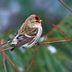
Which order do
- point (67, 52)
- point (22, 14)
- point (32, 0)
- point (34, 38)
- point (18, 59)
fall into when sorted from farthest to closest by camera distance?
point (32, 0), point (22, 14), point (67, 52), point (18, 59), point (34, 38)

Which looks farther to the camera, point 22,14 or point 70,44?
point 22,14

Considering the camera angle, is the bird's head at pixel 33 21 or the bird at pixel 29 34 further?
the bird's head at pixel 33 21

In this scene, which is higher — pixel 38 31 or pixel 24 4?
pixel 38 31

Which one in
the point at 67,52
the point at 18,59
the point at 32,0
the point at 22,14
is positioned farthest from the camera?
the point at 32,0

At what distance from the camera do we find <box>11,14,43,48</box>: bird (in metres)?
1.72

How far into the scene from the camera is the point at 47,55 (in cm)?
221

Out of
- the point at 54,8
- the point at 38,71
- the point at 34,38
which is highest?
the point at 34,38

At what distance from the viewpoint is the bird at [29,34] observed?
172cm

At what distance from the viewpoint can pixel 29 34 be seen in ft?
6.07

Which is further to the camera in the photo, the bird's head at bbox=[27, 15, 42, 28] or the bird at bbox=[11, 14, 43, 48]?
the bird's head at bbox=[27, 15, 42, 28]

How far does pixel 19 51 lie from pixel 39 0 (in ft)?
5.96

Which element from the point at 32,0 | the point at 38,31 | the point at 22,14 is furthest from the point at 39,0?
the point at 38,31

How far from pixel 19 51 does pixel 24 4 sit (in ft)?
5.12

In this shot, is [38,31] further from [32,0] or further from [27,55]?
[32,0]
